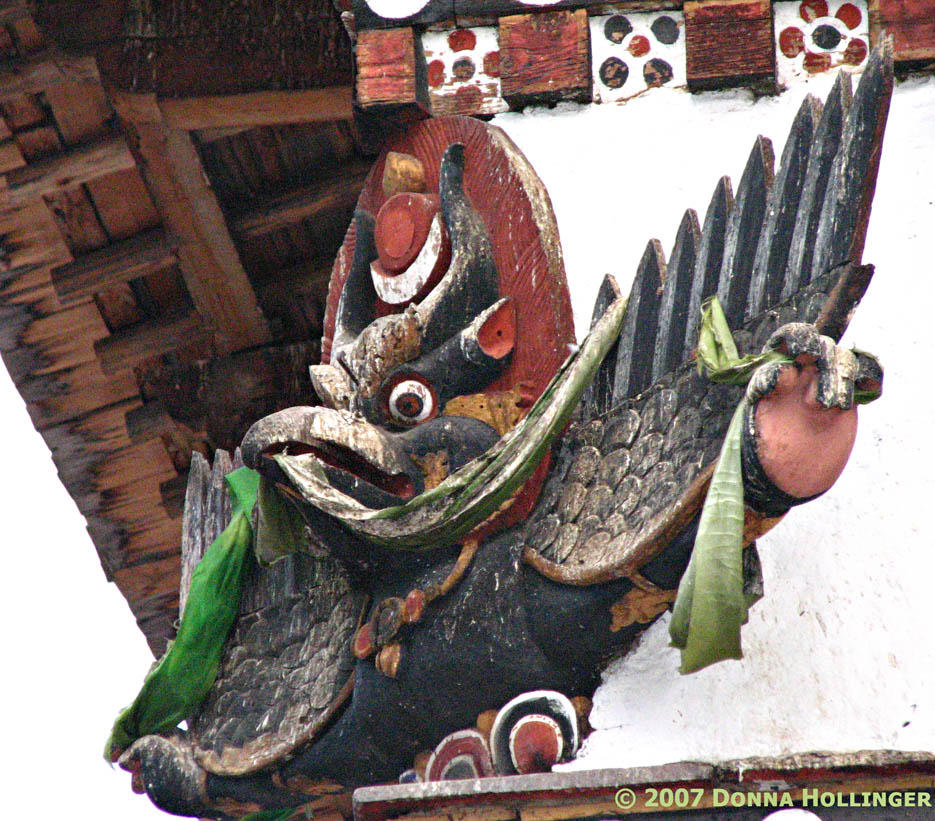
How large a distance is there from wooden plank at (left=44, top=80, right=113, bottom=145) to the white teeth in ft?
4.74

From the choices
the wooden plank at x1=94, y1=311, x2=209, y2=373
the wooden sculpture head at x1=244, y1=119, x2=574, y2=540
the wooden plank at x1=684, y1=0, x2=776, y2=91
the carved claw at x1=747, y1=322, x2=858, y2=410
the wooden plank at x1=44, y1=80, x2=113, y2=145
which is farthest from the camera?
the wooden plank at x1=94, y1=311, x2=209, y2=373

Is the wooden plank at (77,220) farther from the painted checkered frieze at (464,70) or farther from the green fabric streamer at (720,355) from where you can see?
the green fabric streamer at (720,355)

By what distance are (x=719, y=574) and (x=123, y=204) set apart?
101 inches

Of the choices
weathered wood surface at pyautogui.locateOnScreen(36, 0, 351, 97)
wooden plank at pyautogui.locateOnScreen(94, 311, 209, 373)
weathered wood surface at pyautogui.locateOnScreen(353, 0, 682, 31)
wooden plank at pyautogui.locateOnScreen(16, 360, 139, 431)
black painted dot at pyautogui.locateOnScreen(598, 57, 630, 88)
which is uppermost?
weathered wood surface at pyautogui.locateOnScreen(353, 0, 682, 31)

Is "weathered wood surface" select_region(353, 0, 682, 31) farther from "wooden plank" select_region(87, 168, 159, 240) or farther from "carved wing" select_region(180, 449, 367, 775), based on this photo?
"wooden plank" select_region(87, 168, 159, 240)

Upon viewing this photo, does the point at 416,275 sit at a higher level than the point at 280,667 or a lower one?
higher

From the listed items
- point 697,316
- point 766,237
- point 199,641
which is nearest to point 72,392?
point 199,641

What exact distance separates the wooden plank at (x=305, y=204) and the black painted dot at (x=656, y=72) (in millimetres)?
1365

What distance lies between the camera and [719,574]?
10.2 feet

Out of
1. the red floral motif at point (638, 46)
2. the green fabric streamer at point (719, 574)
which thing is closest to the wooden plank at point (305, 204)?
the red floral motif at point (638, 46)

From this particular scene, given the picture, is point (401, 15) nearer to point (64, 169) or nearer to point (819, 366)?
point (64, 169)

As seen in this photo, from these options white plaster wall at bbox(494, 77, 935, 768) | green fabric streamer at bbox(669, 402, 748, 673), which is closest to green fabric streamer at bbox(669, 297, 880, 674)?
green fabric streamer at bbox(669, 402, 748, 673)

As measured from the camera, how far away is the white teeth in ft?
12.5

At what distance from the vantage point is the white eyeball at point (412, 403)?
3.71 metres
